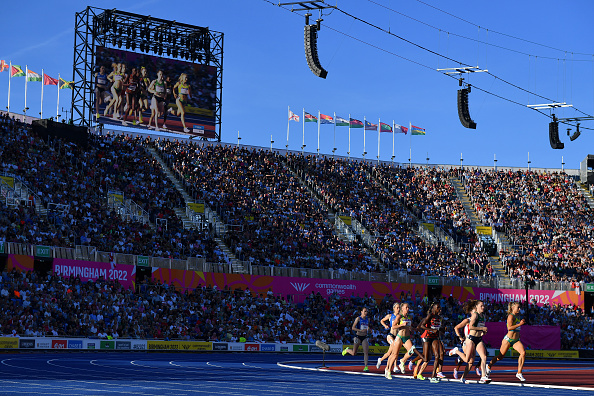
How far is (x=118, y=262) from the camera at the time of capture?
44.2 m

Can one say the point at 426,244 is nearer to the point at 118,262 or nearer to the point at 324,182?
the point at 324,182

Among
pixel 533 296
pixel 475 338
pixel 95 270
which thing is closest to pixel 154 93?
pixel 95 270

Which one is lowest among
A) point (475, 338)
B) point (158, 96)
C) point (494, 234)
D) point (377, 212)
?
point (475, 338)

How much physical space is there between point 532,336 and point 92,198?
27.9 metres

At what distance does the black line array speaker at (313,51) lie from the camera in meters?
28.9

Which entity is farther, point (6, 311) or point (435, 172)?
point (435, 172)

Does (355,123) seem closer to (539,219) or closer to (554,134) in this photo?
(539,219)

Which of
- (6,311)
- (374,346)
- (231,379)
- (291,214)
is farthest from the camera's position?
(291,214)

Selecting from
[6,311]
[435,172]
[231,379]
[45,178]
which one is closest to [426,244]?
[435,172]

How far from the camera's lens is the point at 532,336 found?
5212 cm

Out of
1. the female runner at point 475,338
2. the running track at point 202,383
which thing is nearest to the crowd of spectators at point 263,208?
the running track at point 202,383

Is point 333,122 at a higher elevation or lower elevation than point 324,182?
higher

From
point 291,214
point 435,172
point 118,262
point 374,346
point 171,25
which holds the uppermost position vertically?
point 171,25

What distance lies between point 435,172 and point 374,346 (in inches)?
1298
